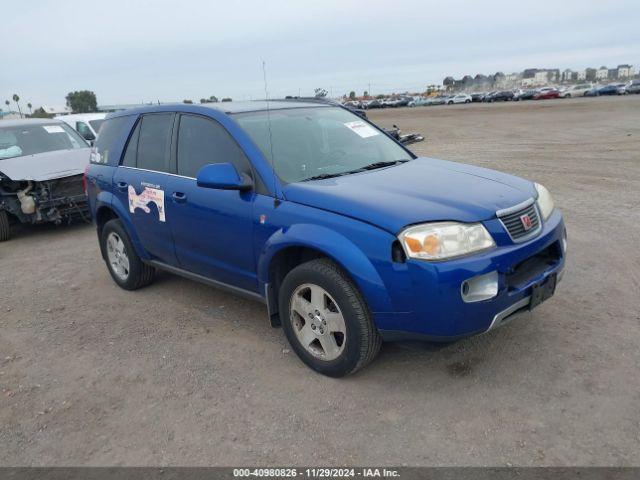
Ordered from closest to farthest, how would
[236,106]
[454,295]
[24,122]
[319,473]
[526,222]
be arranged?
[319,473]
[454,295]
[526,222]
[236,106]
[24,122]

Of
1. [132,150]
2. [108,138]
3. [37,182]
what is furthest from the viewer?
[37,182]

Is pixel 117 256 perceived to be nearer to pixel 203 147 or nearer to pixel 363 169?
pixel 203 147

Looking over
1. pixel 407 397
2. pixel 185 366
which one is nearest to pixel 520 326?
pixel 407 397

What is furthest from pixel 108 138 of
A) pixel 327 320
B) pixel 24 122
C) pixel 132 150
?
pixel 24 122

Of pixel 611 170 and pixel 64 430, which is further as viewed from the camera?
pixel 611 170

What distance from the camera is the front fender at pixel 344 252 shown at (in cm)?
311

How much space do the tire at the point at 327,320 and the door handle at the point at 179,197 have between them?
48.1 inches

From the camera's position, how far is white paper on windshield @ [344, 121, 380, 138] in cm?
458

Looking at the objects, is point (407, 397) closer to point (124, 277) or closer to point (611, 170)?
point (124, 277)

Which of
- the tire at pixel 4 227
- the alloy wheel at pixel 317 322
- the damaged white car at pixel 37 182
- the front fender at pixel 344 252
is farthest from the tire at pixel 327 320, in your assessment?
the tire at pixel 4 227

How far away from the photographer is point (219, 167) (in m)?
3.72

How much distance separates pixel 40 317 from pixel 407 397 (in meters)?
3.55

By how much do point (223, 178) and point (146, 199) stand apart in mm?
1372

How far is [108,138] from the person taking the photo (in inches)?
216
